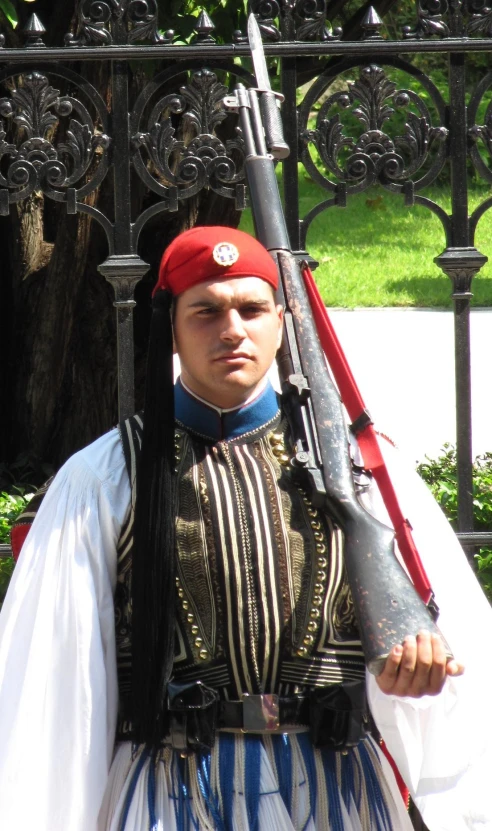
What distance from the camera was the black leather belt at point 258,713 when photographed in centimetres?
221

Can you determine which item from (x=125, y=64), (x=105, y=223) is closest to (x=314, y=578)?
(x=105, y=223)

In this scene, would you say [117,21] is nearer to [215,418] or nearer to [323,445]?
[215,418]

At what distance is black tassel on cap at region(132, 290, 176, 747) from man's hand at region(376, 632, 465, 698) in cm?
41

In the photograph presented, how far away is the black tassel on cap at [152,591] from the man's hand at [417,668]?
405 millimetres

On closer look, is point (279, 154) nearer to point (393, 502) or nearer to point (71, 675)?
point (393, 502)

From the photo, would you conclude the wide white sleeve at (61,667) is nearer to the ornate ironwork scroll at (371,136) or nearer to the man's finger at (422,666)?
the man's finger at (422,666)

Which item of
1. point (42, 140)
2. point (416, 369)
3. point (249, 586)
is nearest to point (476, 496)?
point (42, 140)

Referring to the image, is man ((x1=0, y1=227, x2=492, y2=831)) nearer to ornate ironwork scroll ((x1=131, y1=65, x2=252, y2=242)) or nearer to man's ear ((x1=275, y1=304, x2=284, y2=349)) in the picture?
man's ear ((x1=275, y1=304, x2=284, y2=349))

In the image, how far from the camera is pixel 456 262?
3455 millimetres

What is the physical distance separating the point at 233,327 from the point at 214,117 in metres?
1.29

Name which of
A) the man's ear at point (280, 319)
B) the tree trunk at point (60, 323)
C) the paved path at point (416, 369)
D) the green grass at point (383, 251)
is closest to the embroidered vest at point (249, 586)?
the man's ear at point (280, 319)

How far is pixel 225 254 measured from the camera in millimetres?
2244

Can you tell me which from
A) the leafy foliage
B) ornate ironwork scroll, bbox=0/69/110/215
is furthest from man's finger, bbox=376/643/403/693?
the leafy foliage

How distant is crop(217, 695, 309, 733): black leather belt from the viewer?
Answer: 2.21 metres
